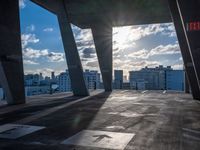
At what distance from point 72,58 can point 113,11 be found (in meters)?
8.50

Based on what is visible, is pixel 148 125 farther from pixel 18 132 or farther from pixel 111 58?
pixel 111 58

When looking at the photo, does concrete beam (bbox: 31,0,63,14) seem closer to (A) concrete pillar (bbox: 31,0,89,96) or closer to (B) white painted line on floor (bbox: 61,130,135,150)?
(A) concrete pillar (bbox: 31,0,89,96)

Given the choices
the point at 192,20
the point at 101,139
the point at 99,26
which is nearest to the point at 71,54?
the point at 99,26

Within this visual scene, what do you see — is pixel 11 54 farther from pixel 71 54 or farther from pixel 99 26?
pixel 99 26

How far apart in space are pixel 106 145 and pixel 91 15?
29703 millimetres

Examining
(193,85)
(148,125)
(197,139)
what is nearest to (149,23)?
(193,85)

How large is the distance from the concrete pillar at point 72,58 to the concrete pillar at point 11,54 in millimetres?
9832

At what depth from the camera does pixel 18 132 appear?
11.6 meters

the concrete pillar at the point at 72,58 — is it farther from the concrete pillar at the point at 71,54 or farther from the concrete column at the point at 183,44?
the concrete column at the point at 183,44

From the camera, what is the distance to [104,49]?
150 feet

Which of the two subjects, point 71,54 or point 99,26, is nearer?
point 71,54

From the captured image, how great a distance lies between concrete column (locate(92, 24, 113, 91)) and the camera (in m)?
43.8

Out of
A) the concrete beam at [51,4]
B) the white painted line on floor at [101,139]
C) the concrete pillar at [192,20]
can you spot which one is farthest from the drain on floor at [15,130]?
the concrete beam at [51,4]

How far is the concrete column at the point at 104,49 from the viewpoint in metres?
43.8
